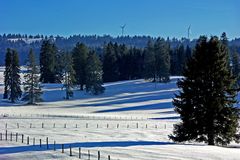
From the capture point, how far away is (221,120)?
3978 centimetres

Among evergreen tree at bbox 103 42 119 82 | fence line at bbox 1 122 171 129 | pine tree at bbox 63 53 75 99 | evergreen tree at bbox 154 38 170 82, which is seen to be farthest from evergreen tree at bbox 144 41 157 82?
fence line at bbox 1 122 171 129

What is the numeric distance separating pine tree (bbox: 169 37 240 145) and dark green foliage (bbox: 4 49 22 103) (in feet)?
217

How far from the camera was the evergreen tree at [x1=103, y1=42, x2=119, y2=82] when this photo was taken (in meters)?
133

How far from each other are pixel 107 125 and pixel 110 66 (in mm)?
73843

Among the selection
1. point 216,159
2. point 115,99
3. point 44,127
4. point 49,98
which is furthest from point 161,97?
point 216,159

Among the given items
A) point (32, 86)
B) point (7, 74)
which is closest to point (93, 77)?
point (32, 86)

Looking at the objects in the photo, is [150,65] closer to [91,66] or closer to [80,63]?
[91,66]

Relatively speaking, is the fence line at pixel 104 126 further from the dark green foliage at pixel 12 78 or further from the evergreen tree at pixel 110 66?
the evergreen tree at pixel 110 66

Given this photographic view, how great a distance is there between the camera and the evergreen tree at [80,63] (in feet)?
373

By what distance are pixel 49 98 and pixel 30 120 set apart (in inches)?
1550

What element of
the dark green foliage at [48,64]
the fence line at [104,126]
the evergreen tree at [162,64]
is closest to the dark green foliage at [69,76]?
the dark green foliage at [48,64]

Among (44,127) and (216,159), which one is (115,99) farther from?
(216,159)

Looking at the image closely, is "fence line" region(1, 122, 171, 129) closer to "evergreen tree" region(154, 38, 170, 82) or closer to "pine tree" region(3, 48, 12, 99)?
"pine tree" region(3, 48, 12, 99)

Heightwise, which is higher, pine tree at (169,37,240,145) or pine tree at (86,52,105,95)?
pine tree at (86,52,105,95)
